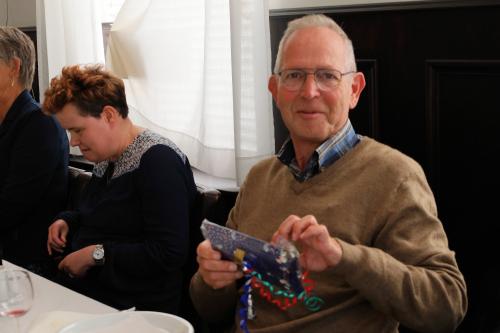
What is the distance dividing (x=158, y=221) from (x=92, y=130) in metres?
0.41

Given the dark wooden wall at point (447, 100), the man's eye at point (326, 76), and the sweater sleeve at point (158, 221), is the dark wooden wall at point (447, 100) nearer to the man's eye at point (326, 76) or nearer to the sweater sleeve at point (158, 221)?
the man's eye at point (326, 76)

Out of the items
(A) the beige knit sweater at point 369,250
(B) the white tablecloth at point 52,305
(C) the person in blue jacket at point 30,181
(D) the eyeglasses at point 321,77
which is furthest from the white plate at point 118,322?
(C) the person in blue jacket at point 30,181

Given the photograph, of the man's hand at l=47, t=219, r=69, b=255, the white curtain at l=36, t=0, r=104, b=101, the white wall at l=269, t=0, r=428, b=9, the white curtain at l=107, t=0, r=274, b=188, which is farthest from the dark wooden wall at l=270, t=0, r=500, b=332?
the white curtain at l=36, t=0, r=104, b=101

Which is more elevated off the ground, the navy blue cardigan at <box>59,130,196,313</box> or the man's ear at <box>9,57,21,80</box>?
the man's ear at <box>9,57,21,80</box>

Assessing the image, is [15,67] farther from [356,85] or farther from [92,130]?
[356,85]

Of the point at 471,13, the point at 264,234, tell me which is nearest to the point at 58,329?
the point at 264,234

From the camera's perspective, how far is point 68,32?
3.79 meters

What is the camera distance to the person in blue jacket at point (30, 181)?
2.77 m

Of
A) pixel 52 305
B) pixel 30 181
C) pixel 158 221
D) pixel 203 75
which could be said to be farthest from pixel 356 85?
pixel 30 181

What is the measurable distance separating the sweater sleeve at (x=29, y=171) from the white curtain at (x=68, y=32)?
105 cm

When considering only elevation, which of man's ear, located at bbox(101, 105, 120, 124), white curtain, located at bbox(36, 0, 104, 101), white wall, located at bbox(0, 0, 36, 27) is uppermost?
white wall, located at bbox(0, 0, 36, 27)

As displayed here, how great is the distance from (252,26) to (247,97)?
0.84 ft

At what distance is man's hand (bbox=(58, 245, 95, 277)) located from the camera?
7.48ft

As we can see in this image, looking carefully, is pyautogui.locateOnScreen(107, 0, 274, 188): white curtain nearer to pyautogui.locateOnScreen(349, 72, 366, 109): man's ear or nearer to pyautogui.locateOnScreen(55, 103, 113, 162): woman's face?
pyautogui.locateOnScreen(55, 103, 113, 162): woman's face
